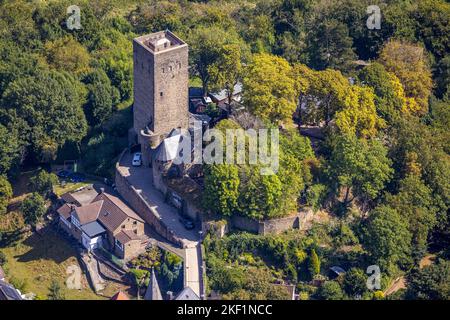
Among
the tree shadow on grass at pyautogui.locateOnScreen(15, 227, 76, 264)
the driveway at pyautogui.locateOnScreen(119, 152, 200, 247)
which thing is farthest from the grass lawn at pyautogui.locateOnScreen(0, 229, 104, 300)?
the driveway at pyautogui.locateOnScreen(119, 152, 200, 247)

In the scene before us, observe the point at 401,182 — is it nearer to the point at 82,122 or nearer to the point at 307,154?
the point at 307,154

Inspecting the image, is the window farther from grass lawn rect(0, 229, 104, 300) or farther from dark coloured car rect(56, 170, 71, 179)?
dark coloured car rect(56, 170, 71, 179)

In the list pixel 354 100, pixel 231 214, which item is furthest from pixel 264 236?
pixel 354 100

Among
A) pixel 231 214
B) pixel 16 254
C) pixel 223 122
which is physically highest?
pixel 223 122

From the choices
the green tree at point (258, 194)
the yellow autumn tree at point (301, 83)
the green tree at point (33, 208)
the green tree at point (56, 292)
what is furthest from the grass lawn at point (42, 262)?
the yellow autumn tree at point (301, 83)

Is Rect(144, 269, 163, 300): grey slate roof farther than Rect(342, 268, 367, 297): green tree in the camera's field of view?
No
